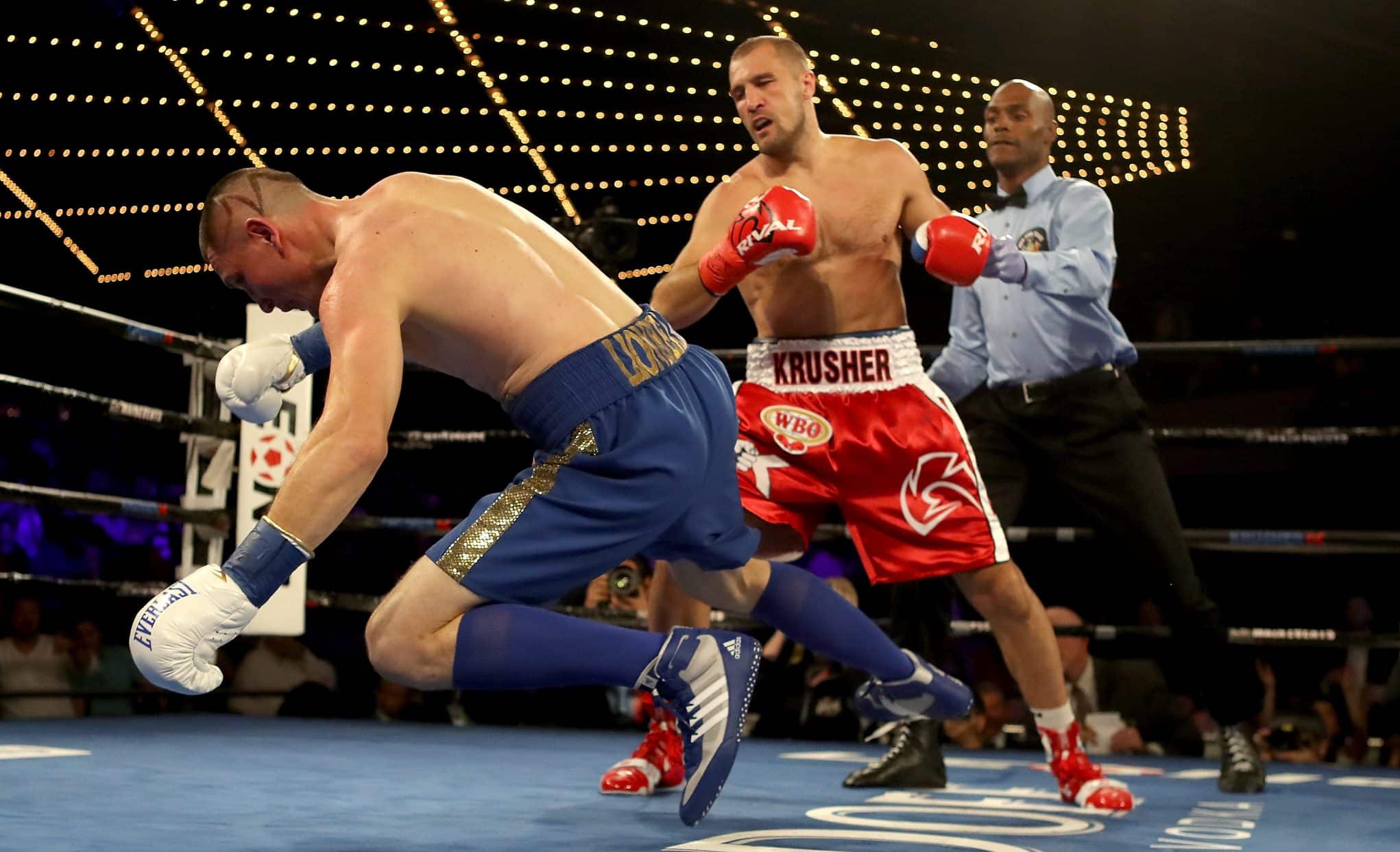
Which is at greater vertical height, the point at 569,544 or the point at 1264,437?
the point at 1264,437

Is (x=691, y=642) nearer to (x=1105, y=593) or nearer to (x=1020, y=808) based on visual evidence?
(x=1020, y=808)

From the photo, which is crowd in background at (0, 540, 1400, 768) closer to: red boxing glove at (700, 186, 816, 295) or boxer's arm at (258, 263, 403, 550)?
red boxing glove at (700, 186, 816, 295)

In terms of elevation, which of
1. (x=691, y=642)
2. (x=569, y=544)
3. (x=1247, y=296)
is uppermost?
(x=1247, y=296)

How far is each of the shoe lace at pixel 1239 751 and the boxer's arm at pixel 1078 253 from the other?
0.81 m

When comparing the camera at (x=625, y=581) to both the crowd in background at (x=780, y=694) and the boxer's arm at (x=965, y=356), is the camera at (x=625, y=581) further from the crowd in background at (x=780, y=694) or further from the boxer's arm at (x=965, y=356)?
the boxer's arm at (x=965, y=356)

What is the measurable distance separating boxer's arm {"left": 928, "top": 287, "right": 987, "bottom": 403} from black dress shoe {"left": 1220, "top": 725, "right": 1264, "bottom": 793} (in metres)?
0.78

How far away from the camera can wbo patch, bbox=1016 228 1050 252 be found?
2.55m

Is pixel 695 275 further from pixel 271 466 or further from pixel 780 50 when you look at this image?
pixel 271 466

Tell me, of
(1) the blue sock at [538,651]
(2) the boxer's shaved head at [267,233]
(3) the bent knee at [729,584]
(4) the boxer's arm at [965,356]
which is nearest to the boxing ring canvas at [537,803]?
(1) the blue sock at [538,651]

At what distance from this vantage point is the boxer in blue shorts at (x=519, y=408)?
1.56 metres

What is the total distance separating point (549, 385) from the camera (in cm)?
163

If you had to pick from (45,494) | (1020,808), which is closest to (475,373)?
(1020,808)

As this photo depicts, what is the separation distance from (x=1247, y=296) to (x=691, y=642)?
5140 mm

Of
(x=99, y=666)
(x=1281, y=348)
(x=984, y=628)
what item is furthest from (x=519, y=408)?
(x=99, y=666)
